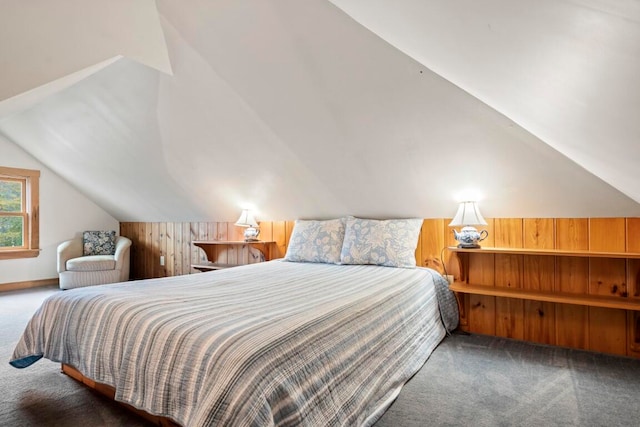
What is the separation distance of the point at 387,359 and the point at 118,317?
1.30 m

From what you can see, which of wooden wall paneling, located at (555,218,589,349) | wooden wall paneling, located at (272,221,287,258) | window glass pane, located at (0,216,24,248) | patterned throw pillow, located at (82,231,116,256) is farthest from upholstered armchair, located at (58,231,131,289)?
wooden wall paneling, located at (555,218,589,349)

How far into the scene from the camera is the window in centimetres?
460

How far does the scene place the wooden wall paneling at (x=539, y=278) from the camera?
2.57 meters

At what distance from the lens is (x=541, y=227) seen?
8.55ft

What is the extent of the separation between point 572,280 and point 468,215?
2.80ft

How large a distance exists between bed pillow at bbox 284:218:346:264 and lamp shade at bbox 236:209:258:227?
1.92ft

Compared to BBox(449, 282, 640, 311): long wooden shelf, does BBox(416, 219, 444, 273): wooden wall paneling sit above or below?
above

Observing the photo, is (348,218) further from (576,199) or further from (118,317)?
(118,317)

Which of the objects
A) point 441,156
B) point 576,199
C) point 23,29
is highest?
point 23,29

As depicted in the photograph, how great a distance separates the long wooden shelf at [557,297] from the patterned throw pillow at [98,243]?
15.3 feet

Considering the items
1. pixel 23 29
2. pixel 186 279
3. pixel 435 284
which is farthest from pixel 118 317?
pixel 435 284

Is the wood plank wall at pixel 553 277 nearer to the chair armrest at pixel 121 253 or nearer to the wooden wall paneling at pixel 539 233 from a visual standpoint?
the wooden wall paneling at pixel 539 233

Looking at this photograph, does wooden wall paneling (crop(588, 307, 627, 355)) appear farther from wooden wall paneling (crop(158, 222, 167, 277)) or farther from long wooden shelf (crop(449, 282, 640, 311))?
wooden wall paneling (crop(158, 222, 167, 277))

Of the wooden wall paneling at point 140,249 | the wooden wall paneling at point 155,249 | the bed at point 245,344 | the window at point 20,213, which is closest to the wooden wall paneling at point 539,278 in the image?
the bed at point 245,344
